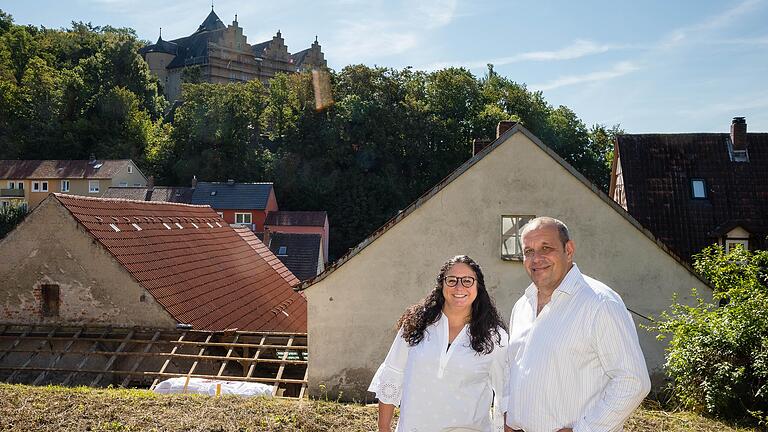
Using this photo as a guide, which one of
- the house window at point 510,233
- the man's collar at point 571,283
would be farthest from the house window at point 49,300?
the man's collar at point 571,283

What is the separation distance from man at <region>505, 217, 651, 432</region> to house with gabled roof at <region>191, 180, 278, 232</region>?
4083cm

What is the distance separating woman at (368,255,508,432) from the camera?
144 inches

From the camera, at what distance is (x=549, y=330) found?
131 inches

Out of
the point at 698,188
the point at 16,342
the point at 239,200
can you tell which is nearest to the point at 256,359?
the point at 16,342

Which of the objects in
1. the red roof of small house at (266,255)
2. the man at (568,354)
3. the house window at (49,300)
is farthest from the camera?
the red roof of small house at (266,255)

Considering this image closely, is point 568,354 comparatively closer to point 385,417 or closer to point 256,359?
point 385,417

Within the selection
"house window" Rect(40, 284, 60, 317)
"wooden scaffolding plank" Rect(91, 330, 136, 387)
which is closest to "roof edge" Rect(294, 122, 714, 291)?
"wooden scaffolding plank" Rect(91, 330, 136, 387)

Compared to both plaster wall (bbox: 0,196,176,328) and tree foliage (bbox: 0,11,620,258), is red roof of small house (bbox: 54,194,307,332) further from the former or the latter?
tree foliage (bbox: 0,11,620,258)

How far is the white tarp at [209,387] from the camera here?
952cm

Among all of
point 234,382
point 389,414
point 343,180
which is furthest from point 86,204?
point 343,180

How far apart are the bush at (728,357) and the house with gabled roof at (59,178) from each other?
45720mm

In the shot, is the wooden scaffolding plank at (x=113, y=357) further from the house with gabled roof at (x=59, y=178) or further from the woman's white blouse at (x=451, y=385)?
the house with gabled roof at (x=59, y=178)

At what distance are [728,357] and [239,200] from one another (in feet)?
128

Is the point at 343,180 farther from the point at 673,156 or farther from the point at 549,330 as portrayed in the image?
the point at 549,330
